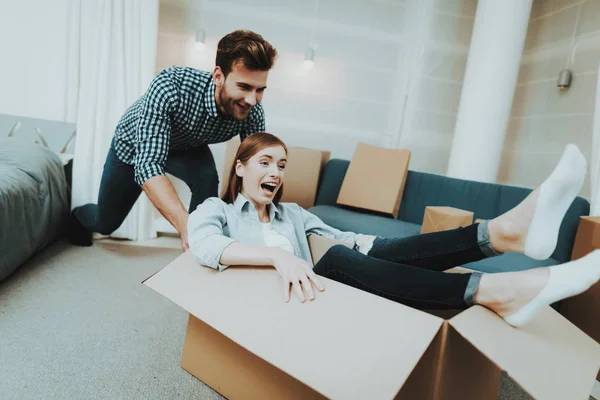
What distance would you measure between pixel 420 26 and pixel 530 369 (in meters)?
2.82

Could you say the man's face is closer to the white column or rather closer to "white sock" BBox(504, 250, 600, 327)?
"white sock" BBox(504, 250, 600, 327)

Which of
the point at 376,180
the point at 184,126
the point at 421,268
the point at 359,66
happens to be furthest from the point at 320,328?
the point at 359,66

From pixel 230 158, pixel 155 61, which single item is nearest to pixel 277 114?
pixel 230 158

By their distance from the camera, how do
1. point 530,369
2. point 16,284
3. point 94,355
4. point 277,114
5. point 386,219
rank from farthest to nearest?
point 277,114, point 386,219, point 16,284, point 94,355, point 530,369

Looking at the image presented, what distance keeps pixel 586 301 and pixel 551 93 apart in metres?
1.94

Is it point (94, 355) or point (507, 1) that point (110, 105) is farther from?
point (507, 1)

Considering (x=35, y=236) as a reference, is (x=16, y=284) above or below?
below

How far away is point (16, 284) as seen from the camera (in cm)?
159

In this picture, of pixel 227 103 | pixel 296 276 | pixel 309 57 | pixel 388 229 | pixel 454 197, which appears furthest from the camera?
pixel 309 57

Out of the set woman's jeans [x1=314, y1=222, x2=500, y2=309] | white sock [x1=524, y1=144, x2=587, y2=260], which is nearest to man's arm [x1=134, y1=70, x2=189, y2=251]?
woman's jeans [x1=314, y1=222, x2=500, y2=309]

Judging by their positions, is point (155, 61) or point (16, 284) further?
point (155, 61)

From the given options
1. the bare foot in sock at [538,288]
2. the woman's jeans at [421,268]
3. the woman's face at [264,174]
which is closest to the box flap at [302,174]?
the woman's face at [264,174]

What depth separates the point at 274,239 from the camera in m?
1.20

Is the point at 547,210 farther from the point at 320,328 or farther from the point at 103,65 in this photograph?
the point at 103,65
